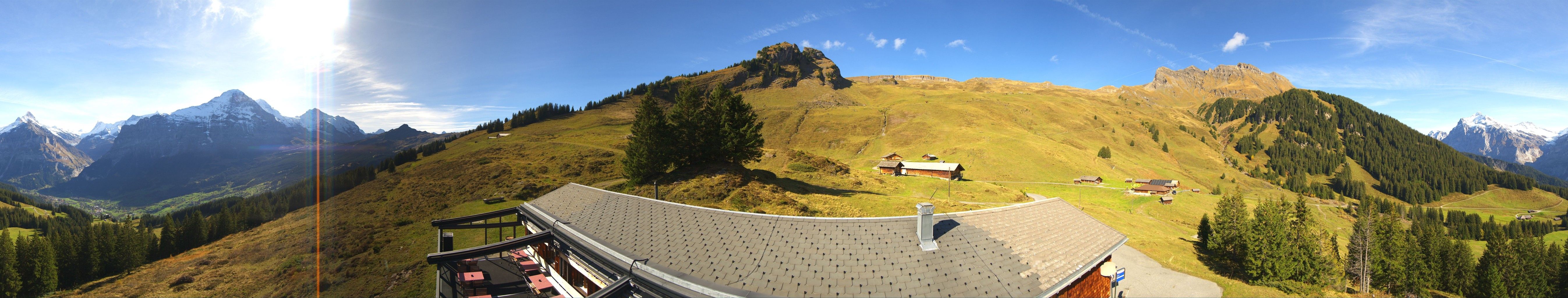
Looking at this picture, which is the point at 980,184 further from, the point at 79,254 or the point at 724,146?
the point at 79,254

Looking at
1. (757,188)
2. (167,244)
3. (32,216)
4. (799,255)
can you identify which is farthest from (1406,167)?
(32,216)

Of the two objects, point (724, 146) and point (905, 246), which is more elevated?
point (724, 146)

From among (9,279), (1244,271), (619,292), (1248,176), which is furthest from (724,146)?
(1248,176)

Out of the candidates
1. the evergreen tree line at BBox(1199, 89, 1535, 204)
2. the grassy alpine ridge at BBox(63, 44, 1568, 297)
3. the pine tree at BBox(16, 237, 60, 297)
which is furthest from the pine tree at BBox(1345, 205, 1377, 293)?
the evergreen tree line at BBox(1199, 89, 1535, 204)

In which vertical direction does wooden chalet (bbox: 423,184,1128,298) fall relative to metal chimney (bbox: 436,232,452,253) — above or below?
above

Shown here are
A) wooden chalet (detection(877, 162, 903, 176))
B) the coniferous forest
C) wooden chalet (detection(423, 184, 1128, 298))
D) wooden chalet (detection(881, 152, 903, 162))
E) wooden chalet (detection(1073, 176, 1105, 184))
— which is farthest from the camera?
wooden chalet (detection(881, 152, 903, 162))

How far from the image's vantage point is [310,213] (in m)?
60.9

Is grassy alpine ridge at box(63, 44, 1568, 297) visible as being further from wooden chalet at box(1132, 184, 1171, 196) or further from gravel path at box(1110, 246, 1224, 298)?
wooden chalet at box(1132, 184, 1171, 196)

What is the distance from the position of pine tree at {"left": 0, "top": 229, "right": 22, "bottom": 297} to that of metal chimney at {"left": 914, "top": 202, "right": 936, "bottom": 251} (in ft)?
264

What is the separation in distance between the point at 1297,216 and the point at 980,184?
29416 millimetres

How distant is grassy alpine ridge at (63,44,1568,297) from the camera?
3594cm

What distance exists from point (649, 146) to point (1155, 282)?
1731 inches

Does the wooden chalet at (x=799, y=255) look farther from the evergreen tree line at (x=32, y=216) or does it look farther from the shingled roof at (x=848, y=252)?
the evergreen tree line at (x=32, y=216)

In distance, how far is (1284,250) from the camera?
32.1 meters
